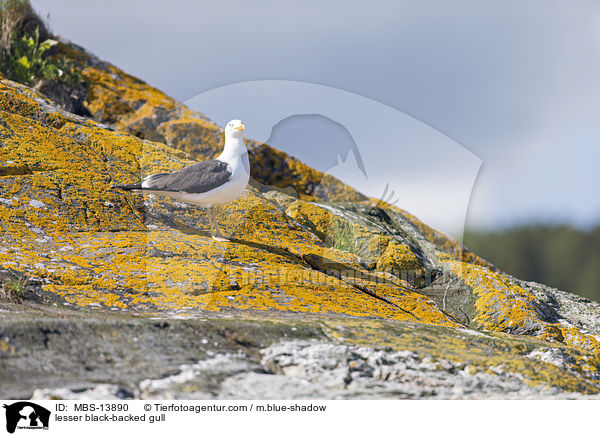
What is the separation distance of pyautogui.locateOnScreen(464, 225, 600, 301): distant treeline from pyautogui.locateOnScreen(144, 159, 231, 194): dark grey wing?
138 feet

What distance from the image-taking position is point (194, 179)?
714 centimetres

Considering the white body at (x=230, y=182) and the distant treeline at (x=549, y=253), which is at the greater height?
the distant treeline at (x=549, y=253)

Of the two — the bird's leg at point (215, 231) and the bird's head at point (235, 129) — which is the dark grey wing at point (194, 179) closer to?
the bird's leg at point (215, 231)

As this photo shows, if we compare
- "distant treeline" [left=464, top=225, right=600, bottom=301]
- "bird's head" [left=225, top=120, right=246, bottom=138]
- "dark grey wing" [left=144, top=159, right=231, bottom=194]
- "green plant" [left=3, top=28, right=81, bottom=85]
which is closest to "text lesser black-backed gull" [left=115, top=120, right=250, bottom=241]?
"dark grey wing" [left=144, top=159, right=231, bottom=194]

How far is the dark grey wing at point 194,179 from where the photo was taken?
7094 millimetres

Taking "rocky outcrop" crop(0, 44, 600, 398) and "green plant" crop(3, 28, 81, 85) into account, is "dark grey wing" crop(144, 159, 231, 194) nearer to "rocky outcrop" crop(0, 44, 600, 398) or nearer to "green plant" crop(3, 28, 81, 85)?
"rocky outcrop" crop(0, 44, 600, 398)

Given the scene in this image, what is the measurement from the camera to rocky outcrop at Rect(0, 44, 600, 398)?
387 cm

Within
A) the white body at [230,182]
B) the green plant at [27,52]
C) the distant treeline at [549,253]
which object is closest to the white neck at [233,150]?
the white body at [230,182]

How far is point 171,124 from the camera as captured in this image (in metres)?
12.5

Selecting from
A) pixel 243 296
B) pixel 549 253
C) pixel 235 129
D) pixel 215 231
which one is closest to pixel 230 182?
pixel 215 231

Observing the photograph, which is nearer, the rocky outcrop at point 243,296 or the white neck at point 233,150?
the rocky outcrop at point 243,296

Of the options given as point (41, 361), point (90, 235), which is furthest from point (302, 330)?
point (90, 235)

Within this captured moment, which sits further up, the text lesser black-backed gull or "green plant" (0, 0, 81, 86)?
"green plant" (0, 0, 81, 86)

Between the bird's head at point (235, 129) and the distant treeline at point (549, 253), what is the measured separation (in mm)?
41744
